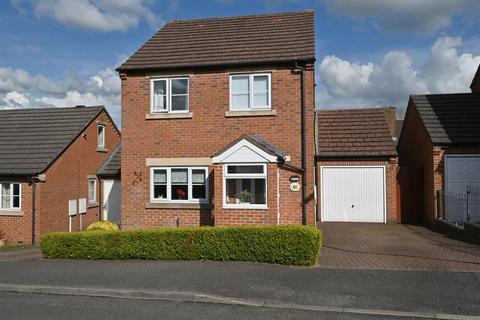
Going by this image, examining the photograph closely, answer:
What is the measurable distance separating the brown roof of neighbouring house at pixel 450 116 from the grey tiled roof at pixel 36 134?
14907 mm

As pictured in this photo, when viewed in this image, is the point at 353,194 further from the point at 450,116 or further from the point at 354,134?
the point at 450,116

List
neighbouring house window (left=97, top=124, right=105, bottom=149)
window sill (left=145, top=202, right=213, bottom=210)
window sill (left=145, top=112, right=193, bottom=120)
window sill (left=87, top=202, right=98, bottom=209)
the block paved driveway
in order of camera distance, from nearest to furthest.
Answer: the block paved driveway < window sill (left=145, top=202, right=213, bottom=210) < window sill (left=145, top=112, right=193, bottom=120) < window sill (left=87, top=202, right=98, bottom=209) < neighbouring house window (left=97, top=124, right=105, bottom=149)

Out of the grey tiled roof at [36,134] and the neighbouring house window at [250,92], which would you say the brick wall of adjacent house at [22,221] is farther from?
the neighbouring house window at [250,92]

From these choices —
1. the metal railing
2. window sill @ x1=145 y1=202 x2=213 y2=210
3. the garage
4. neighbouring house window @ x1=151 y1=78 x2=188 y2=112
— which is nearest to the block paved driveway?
the metal railing

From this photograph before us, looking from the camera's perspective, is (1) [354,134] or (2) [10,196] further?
(1) [354,134]

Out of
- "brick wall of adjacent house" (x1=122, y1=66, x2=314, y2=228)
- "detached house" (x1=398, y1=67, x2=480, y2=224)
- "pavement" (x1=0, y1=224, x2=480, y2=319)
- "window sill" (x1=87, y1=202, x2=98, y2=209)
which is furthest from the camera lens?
"window sill" (x1=87, y1=202, x2=98, y2=209)

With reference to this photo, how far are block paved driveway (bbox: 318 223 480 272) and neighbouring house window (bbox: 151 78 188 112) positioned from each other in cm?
637

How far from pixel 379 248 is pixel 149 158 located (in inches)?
302

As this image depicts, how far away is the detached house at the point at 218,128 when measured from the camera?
13.4 metres

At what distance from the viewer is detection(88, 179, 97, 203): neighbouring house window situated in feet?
72.1

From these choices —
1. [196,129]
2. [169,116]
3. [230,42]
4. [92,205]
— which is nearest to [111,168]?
[92,205]

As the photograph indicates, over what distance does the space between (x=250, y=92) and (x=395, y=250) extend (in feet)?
21.0

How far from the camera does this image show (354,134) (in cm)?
1892

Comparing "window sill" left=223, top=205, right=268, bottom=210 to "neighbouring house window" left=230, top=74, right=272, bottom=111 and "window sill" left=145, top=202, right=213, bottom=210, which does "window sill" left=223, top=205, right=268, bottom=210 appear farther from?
"neighbouring house window" left=230, top=74, right=272, bottom=111
